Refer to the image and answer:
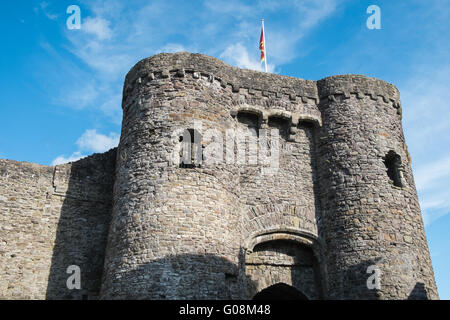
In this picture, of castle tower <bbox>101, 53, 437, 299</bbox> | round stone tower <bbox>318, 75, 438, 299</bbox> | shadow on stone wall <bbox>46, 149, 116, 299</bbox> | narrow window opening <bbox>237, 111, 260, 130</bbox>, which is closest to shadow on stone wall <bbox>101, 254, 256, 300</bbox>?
castle tower <bbox>101, 53, 437, 299</bbox>

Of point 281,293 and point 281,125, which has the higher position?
point 281,125

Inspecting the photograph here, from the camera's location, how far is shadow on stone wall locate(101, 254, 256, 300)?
9.05 meters

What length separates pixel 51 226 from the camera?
11.0 m

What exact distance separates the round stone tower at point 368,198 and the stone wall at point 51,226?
569 cm

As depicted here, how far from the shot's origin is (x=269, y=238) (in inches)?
433

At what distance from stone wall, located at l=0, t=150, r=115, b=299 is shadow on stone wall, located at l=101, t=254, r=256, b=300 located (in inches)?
63.9

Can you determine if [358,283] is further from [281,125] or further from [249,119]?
[249,119]

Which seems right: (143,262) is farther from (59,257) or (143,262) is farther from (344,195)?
(344,195)

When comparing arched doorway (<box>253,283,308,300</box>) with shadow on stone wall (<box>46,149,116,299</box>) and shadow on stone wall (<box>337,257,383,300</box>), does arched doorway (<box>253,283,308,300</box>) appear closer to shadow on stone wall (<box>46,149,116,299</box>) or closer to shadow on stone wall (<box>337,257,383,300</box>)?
shadow on stone wall (<box>337,257,383,300</box>)

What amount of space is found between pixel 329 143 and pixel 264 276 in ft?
13.0

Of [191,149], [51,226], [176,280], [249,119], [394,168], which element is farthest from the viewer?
[394,168]

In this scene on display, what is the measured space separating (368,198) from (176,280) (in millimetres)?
5248

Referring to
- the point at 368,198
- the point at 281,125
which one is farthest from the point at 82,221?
the point at 368,198
